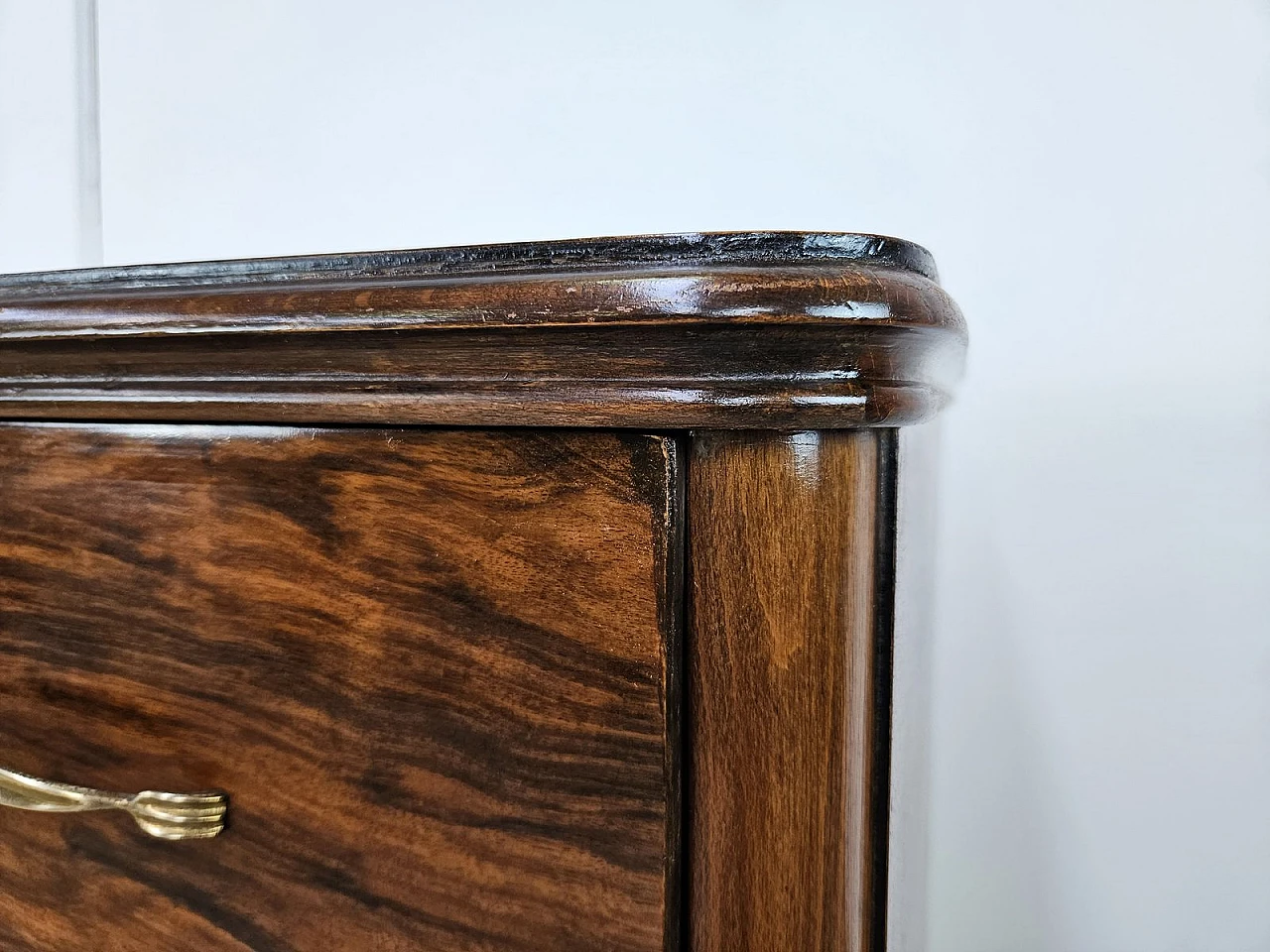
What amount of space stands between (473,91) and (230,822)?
0.62 metres

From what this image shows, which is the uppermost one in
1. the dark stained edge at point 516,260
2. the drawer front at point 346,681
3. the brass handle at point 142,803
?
the dark stained edge at point 516,260

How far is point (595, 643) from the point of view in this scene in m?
0.21

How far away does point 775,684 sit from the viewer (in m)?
0.20

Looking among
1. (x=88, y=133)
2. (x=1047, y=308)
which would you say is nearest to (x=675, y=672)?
(x=1047, y=308)

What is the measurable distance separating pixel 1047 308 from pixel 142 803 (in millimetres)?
593

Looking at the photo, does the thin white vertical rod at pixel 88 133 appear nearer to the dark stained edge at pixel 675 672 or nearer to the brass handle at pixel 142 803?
the brass handle at pixel 142 803

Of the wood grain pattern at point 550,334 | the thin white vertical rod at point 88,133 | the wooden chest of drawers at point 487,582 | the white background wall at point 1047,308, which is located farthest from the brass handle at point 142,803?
the thin white vertical rod at point 88,133

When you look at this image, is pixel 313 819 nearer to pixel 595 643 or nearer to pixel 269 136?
pixel 595 643

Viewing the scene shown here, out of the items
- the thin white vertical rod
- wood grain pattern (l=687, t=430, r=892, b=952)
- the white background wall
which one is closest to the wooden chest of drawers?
wood grain pattern (l=687, t=430, r=892, b=952)

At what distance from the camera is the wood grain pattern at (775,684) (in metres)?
0.20

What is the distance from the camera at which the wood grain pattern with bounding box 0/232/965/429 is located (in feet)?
0.62

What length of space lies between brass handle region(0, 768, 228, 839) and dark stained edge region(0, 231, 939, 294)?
16cm

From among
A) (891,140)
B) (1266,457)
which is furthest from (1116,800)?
(891,140)

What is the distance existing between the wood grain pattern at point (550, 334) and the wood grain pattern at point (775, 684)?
15 mm
